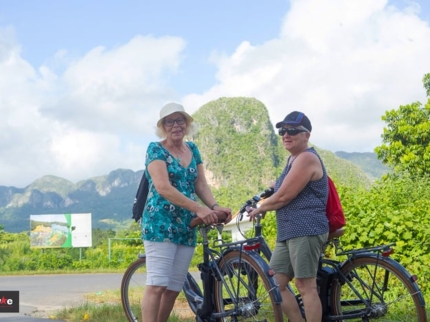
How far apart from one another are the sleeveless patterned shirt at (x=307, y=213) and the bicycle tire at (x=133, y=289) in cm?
165

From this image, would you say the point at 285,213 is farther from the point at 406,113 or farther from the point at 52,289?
the point at 406,113

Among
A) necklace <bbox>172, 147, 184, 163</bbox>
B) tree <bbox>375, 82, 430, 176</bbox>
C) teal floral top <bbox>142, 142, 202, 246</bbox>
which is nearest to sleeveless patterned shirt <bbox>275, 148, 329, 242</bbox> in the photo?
teal floral top <bbox>142, 142, 202, 246</bbox>

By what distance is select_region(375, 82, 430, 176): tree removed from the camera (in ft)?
76.4

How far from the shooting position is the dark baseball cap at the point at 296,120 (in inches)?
193

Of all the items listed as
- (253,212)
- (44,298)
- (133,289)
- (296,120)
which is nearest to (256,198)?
(253,212)

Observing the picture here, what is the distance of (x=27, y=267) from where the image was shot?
24.8 m

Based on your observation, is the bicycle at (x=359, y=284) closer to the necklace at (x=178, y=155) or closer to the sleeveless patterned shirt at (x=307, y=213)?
the sleeveless patterned shirt at (x=307, y=213)

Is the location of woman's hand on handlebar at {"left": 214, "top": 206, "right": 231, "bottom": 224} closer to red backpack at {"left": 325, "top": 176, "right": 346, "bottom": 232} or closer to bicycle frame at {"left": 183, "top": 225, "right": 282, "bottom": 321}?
bicycle frame at {"left": 183, "top": 225, "right": 282, "bottom": 321}

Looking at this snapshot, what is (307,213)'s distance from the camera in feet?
15.7

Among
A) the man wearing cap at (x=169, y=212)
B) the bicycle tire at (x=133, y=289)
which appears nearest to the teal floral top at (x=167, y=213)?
the man wearing cap at (x=169, y=212)

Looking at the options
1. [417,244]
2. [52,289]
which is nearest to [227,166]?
[52,289]

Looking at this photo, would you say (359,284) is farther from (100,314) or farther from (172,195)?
(100,314)

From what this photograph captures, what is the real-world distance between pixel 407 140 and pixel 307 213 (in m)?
21.5

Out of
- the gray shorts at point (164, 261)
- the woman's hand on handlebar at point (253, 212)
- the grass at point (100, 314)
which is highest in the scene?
the woman's hand on handlebar at point (253, 212)
